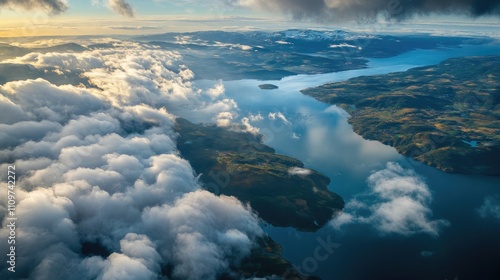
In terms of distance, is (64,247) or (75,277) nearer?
(75,277)

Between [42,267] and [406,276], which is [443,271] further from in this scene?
[42,267]

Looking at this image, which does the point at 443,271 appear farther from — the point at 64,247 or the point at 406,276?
the point at 64,247

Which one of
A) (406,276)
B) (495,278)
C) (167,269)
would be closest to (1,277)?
(167,269)

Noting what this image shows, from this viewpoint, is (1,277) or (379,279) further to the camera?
(379,279)

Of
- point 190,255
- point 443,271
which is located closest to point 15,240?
point 190,255

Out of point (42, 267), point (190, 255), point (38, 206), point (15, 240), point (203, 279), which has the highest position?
point (38, 206)

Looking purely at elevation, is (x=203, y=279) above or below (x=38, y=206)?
below

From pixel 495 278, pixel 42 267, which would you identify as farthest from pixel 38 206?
pixel 495 278

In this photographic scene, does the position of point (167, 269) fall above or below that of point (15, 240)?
below
